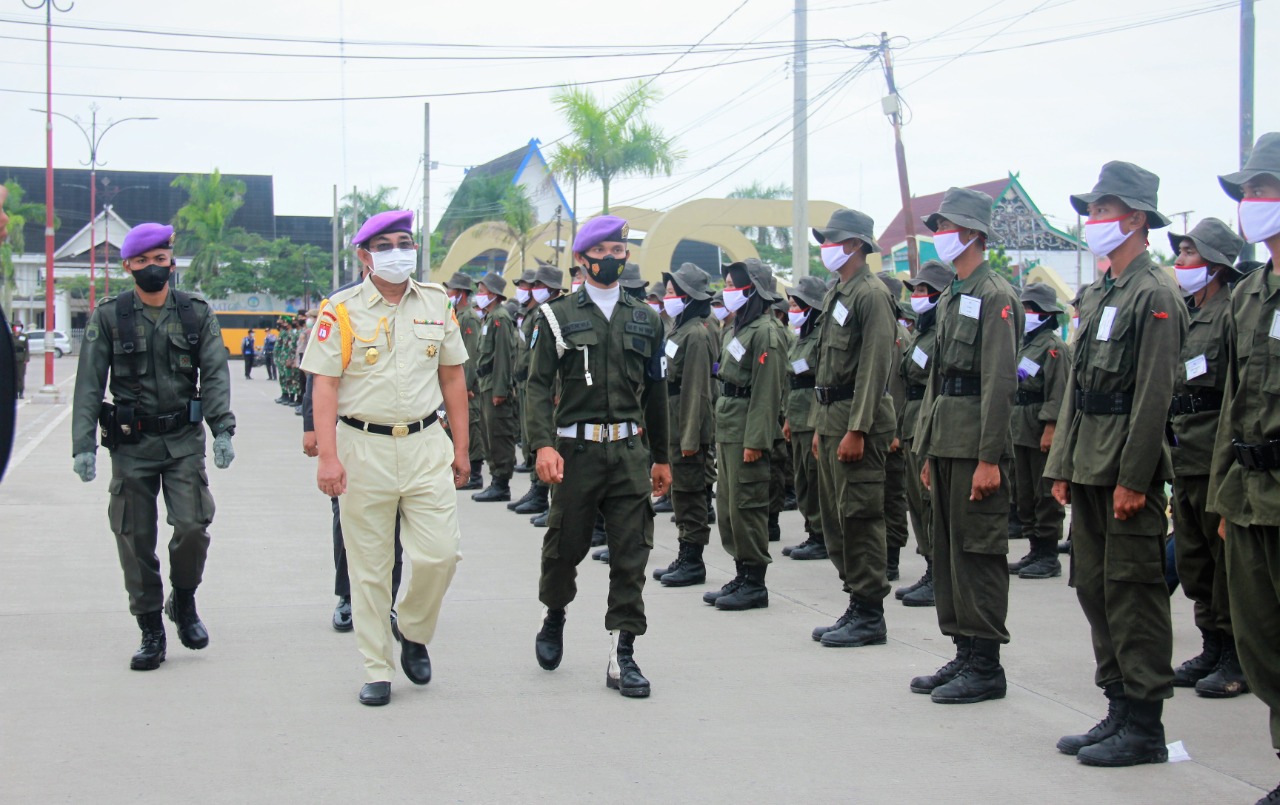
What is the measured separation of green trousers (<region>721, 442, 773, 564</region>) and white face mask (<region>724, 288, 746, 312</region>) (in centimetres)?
105

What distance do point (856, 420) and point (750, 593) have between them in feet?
5.94

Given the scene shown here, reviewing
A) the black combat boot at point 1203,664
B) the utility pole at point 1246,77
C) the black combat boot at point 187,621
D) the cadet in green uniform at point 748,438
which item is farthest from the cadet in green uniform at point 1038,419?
the utility pole at point 1246,77

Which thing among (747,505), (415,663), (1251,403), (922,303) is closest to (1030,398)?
(922,303)

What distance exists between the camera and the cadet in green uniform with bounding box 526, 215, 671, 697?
6094 mm

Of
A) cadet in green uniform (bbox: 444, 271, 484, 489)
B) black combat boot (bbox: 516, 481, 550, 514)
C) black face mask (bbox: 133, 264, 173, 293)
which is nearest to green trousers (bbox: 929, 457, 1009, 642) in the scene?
black face mask (bbox: 133, 264, 173, 293)

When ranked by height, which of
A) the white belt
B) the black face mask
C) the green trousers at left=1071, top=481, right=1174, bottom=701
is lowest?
the green trousers at left=1071, top=481, right=1174, bottom=701

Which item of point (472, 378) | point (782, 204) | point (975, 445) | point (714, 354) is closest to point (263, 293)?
point (782, 204)

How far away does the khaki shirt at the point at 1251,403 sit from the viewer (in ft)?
14.3

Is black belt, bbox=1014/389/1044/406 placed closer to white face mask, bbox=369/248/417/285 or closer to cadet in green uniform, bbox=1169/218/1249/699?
cadet in green uniform, bbox=1169/218/1249/699

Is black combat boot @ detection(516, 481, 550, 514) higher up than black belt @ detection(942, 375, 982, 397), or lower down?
lower down

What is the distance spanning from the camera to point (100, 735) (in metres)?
5.29

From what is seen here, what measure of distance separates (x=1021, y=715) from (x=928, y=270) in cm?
434

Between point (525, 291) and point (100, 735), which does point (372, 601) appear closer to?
point (100, 735)

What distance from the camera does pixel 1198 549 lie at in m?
6.41
